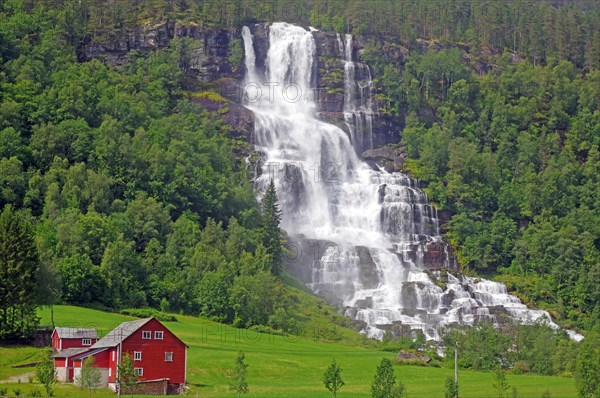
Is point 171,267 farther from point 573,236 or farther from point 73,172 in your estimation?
point 573,236

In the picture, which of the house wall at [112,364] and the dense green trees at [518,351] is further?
the dense green trees at [518,351]

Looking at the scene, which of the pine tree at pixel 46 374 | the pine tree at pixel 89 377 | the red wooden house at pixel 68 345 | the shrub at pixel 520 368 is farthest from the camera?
→ the shrub at pixel 520 368

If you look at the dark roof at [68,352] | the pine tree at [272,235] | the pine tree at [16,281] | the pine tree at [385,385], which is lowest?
the pine tree at [385,385]

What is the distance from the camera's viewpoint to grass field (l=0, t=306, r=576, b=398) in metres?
107

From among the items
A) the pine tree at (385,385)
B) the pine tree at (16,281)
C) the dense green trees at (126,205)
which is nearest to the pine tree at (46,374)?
the pine tree at (16,281)

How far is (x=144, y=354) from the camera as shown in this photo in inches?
4259

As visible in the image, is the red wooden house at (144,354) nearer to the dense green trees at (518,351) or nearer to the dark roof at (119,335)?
the dark roof at (119,335)

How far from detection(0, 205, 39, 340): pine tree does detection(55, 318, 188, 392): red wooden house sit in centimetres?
1046

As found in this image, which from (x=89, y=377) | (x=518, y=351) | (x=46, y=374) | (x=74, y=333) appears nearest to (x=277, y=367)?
(x=74, y=333)

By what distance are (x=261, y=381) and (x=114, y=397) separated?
18.0 meters

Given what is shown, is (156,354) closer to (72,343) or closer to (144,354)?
(144,354)

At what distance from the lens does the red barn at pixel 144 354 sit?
10638 cm

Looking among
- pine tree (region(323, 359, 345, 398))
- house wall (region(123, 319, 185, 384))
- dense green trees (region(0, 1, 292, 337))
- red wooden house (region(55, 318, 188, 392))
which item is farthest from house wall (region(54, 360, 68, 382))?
pine tree (region(323, 359, 345, 398))

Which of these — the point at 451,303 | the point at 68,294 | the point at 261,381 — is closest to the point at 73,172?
the point at 68,294
